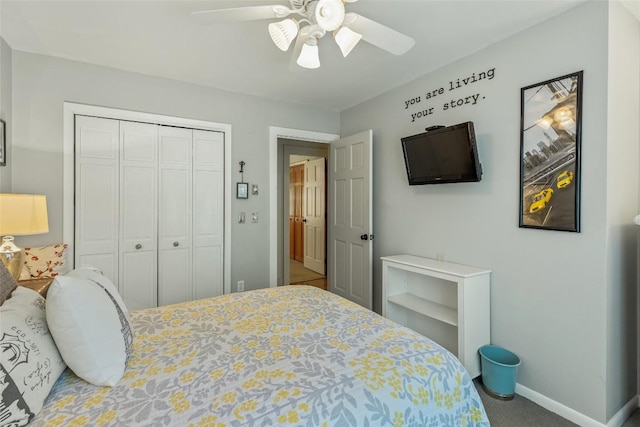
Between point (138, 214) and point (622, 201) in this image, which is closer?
point (622, 201)

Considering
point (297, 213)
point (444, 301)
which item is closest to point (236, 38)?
point (444, 301)

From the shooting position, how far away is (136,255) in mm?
2848

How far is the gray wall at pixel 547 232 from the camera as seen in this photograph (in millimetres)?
1766

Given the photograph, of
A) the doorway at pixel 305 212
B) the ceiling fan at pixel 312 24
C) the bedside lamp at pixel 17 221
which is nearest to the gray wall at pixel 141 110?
the bedside lamp at pixel 17 221

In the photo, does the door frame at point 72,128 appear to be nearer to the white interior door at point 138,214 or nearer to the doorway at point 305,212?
the white interior door at point 138,214

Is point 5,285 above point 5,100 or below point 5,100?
below

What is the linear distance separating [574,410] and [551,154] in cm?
159

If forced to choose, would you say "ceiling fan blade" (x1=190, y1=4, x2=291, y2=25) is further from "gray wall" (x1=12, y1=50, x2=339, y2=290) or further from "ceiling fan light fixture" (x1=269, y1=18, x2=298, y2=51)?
"gray wall" (x1=12, y1=50, x2=339, y2=290)

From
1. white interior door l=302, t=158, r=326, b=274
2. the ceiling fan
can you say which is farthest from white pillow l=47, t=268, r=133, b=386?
white interior door l=302, t=158, r=326, b=274

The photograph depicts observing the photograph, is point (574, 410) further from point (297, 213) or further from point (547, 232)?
point (297, 213)

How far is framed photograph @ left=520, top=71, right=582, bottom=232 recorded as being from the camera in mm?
1842

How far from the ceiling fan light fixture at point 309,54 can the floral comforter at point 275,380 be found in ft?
4.85

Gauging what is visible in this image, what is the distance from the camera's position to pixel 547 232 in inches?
78.6

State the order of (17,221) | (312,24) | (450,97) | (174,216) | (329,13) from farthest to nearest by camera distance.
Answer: (174,216), (450,97), (17,221), (312,24), (329,13)
